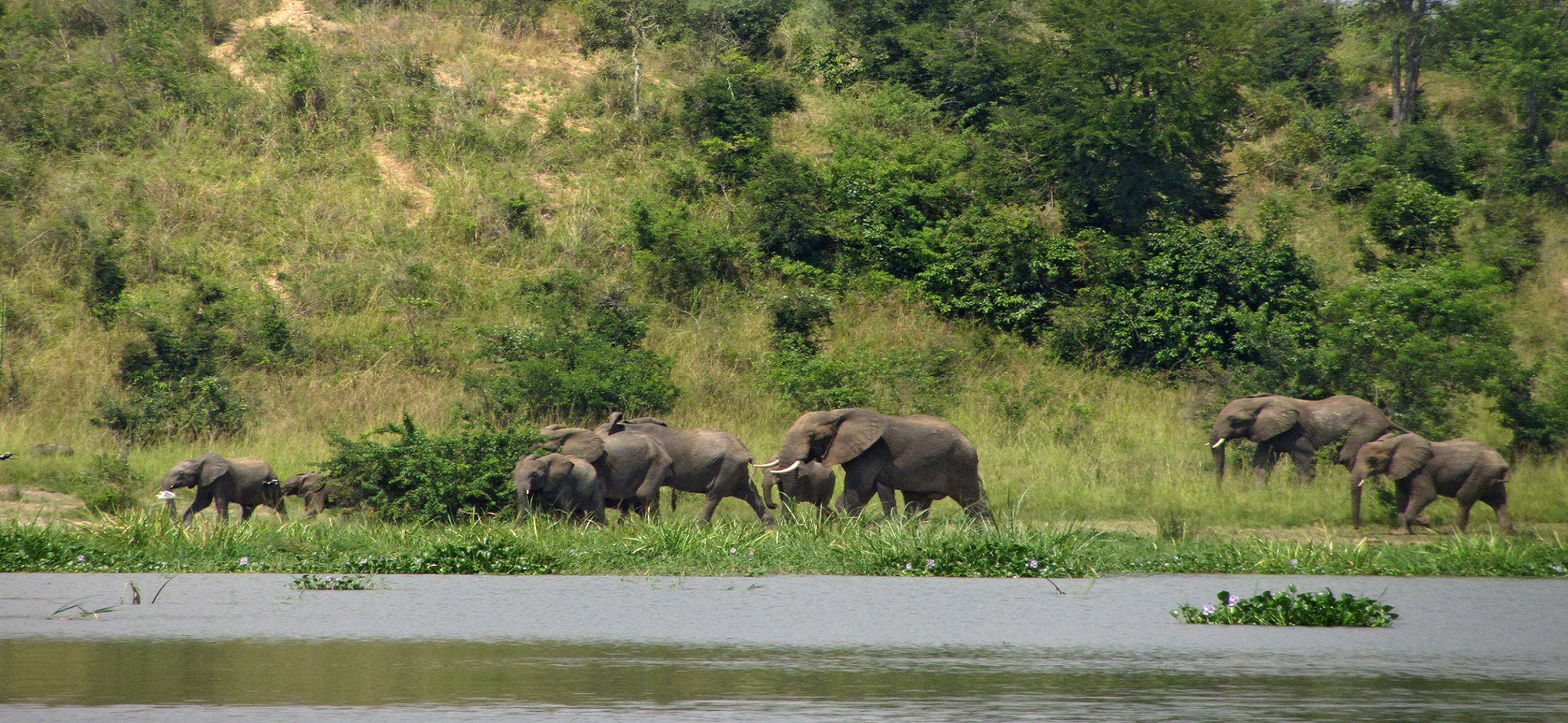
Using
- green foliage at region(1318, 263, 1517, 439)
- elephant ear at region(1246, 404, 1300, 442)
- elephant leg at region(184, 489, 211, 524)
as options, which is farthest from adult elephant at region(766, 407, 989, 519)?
green foliage at region(1318, 263, 1517, 439)

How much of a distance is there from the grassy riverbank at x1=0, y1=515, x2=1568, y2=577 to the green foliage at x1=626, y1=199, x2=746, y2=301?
49.5 ft

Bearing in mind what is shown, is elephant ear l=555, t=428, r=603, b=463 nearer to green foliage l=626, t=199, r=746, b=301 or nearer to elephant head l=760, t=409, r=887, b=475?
elephant head l=760, t=409, r=887, b=475

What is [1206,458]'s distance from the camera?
807 inches

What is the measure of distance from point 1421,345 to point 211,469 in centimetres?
1558

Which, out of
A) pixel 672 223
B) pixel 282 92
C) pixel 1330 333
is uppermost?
pixel 282 92

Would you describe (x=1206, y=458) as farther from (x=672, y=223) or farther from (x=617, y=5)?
(x=617, y=5)

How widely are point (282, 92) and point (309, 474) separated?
56.2 ft

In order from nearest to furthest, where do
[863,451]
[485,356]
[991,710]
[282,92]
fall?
[991,710]
[863,451]
[485,356]
[282,92]

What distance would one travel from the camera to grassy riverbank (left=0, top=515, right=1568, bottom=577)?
11.5 m

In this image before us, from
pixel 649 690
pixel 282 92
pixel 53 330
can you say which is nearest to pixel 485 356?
pixel 53 330

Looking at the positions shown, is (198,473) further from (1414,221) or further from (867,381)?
(1414,221)

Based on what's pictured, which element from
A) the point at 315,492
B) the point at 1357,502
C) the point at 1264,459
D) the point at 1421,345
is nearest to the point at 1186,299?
the point at 1421,345

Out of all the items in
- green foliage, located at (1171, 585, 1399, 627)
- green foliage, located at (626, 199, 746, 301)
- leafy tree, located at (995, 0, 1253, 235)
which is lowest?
green foliage, located at (1171, 585, 1399, 627)

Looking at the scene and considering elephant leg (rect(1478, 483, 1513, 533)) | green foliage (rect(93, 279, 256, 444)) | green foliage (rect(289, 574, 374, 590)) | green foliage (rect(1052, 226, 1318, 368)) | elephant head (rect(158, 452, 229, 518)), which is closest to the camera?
green foliage (rect(289, 574, 374, 590))
